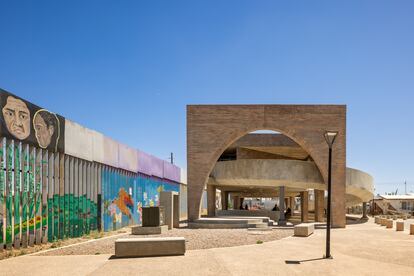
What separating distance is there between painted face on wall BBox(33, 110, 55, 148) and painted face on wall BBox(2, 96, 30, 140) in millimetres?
695

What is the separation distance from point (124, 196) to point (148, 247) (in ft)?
55.7

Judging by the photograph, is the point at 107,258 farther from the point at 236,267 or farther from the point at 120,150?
the point at 120,150

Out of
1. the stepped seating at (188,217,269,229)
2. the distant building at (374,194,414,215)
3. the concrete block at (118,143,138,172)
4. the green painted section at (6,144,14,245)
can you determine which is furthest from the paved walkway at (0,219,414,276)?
the distant building at (374,194,414,215)

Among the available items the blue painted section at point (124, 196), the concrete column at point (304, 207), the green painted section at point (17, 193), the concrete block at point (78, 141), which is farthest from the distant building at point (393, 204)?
the green painted section at point (17, 193)

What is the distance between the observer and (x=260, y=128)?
3388 cm

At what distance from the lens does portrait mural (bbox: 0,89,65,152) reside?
15086mm

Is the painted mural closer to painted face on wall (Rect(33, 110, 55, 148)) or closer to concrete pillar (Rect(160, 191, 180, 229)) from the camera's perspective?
painted face on wall (Rect(33, 110, 55, 148))

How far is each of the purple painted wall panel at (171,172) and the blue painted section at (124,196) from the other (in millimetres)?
4181

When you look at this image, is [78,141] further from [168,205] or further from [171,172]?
[171,172]

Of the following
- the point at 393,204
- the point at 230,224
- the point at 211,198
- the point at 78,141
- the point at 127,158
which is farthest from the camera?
the point at 393,204

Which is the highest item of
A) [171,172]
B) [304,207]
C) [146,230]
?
[171,172]

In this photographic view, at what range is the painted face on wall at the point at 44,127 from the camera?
687 inches

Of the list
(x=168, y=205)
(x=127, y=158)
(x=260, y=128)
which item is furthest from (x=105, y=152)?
(x=260, y=128)

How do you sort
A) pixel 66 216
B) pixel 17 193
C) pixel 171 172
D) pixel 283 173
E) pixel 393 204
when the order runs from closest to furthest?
pixel 17 193
pixel 66 216
pixel 283 173
pixel 171 172
pixel 393 204
